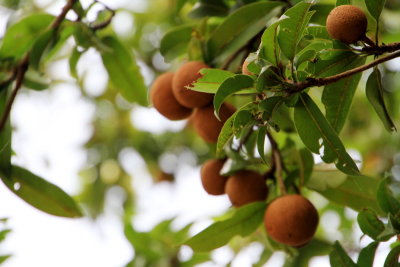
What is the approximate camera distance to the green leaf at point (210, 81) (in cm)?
104

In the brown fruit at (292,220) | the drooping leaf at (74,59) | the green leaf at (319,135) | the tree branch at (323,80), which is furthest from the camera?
the drooping leaf at (74,59)

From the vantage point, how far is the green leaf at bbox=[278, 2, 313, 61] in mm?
966

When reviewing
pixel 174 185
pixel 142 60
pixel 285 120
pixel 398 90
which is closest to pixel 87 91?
pixel 142 60

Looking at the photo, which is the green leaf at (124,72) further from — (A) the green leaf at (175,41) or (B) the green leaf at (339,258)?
(B) the green leaf at (339,258)

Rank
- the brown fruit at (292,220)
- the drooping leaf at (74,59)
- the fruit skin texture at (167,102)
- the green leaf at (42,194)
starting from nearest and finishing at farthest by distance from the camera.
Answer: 1. the brown fruit at (292,220)
2. the fruit skin texture at (167,102)
3. the green leaf at (42,194)
4. the drooping leaf at (74,59)

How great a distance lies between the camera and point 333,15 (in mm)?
967

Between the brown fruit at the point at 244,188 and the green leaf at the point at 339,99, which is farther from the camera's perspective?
the brown fruit at the point at 244,188

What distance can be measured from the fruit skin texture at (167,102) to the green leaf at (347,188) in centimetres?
34

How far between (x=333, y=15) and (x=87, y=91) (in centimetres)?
233

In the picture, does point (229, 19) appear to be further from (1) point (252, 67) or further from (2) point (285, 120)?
(1) point (252, 67)

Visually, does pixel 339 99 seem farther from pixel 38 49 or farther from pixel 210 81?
pixel 38 49

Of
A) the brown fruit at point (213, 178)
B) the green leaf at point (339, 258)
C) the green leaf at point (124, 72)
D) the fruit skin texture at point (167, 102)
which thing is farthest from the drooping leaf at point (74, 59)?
the green leaf at point (339, 258)

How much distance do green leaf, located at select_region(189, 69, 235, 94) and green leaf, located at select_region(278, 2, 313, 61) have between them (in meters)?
0.11

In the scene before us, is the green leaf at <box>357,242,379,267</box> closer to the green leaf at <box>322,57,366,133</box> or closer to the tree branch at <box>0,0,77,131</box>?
the green leaf at <box>322,57,366,133</box>
